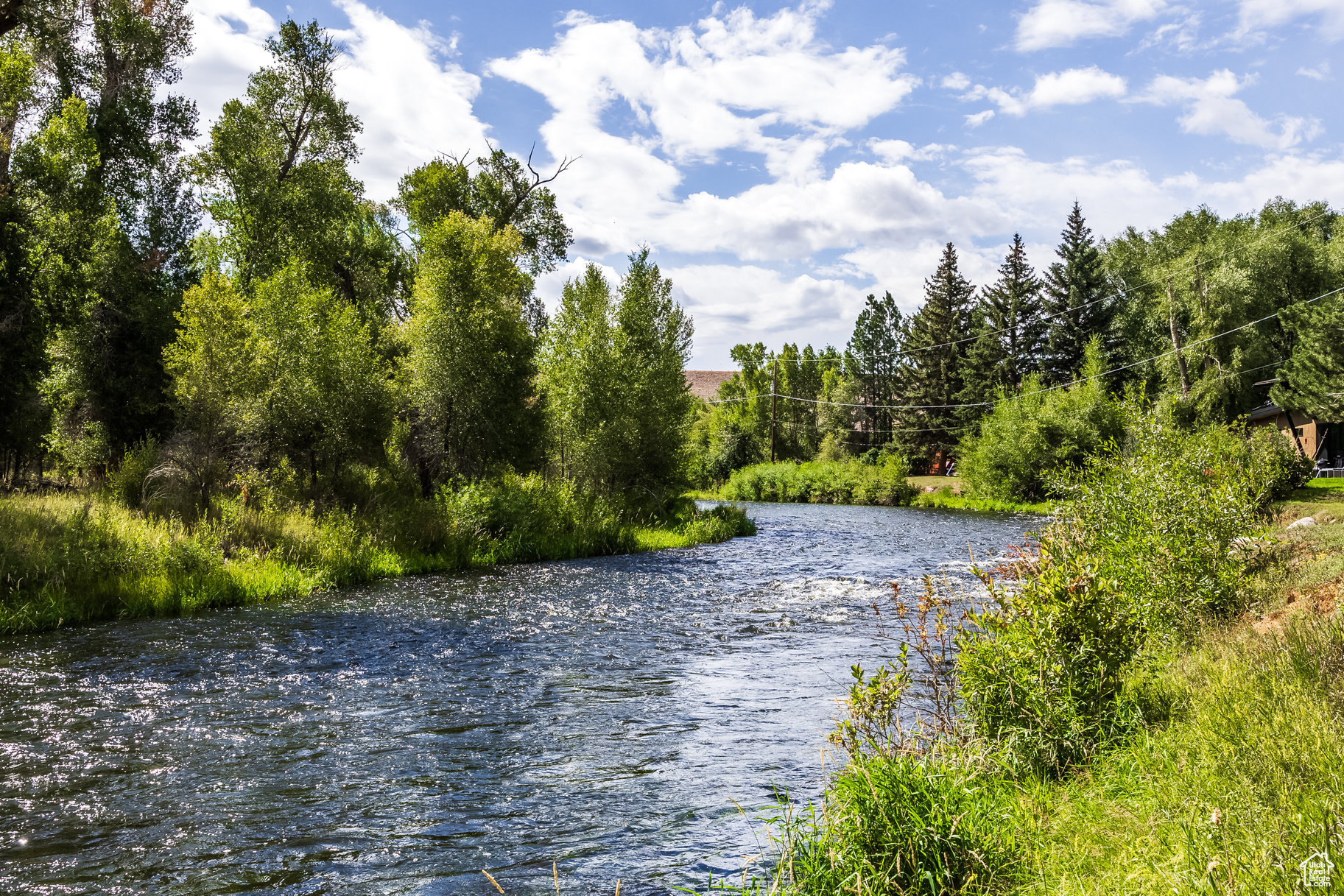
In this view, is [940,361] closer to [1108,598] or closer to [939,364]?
[939,364]

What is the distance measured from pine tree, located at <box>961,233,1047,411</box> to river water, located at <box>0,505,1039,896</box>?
59826 millimetres

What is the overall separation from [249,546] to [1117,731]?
62.4 ft

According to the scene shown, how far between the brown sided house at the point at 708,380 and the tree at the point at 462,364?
8821 centimetres

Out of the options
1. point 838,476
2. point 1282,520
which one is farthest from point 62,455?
point 838,476

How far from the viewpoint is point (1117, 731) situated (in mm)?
7012

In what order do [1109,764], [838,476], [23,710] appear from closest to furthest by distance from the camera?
[1109,764] → [23,710] → [838,476]

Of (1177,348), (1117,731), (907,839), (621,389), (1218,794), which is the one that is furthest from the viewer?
(1177,348)

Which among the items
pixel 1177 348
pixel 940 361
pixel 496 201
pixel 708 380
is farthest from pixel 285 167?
pixel 708 380

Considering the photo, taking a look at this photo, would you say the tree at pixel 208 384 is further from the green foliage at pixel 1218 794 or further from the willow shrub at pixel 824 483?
the willow shrub at pixel 824 483

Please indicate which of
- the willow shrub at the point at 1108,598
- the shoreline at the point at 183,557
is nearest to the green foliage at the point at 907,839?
the willow shrub at the point at 1108,598

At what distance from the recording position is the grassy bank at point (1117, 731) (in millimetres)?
4500

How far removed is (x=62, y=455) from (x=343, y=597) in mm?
17055

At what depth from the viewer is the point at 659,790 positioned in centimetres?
770

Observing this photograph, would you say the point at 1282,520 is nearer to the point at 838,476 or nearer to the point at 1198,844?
the point at 1198,844
